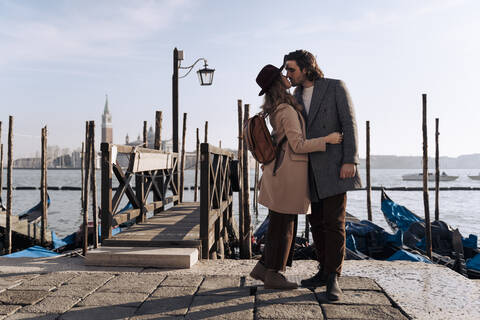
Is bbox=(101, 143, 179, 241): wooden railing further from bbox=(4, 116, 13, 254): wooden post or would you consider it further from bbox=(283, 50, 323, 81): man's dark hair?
bbox=(4, 116, 13, 254): wooden post

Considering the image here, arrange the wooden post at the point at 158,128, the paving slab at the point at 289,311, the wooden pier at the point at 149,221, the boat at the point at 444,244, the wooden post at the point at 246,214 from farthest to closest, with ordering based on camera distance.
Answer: the wooden post at the point at 158,128, the wooden post at the point at 246,214, the boat at the point at 444,244, the wooden pier at the point at 149,221, the paving slab at the point at 289,311

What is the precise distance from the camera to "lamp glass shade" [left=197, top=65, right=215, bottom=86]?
28.2ft

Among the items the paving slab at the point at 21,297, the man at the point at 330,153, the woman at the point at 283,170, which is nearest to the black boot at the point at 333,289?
the man at the point at 330,153

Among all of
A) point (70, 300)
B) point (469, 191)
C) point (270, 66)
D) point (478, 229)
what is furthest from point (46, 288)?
point (469, 191)

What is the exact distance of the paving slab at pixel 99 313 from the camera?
87.0 inches

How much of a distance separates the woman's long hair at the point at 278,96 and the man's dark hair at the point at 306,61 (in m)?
0.15

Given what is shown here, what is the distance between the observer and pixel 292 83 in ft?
8.50

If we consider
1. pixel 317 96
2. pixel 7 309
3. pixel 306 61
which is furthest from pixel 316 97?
pixel 7 309

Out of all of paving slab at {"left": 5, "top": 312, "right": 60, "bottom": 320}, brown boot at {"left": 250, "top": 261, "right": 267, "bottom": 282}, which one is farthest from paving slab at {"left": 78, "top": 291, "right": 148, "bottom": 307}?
brown boot at {"left": 250, "top": 261, "right": 267, "bottom": 282}

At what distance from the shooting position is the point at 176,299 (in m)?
2.49

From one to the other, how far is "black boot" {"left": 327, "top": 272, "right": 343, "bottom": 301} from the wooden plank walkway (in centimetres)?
174

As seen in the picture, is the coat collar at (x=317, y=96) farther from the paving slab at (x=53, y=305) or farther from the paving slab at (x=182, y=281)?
the paving slab at (x=53, y=305)

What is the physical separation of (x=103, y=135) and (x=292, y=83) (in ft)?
541

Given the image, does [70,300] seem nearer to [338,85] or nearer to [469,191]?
[338,85]
